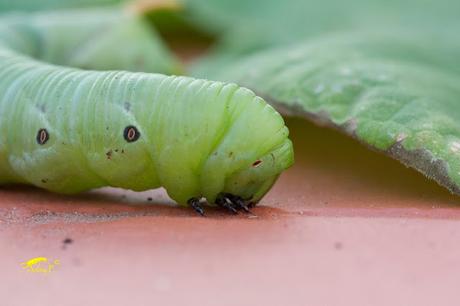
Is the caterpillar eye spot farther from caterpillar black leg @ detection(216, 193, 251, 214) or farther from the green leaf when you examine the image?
the green leaf

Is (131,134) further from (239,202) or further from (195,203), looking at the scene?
(239,202)

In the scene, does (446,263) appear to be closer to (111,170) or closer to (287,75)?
(111,170)

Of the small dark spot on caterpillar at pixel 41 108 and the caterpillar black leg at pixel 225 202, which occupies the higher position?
the small dark spot on caterpillar at pixel 41 108

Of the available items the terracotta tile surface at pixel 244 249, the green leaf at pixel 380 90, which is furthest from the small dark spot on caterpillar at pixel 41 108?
the green leaf at pixel 380 90

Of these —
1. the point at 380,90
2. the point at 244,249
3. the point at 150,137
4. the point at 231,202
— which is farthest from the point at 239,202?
the point at 380,90

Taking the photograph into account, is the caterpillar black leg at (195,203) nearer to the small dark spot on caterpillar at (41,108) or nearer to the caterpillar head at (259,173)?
the caterpillar head at (259,173)
